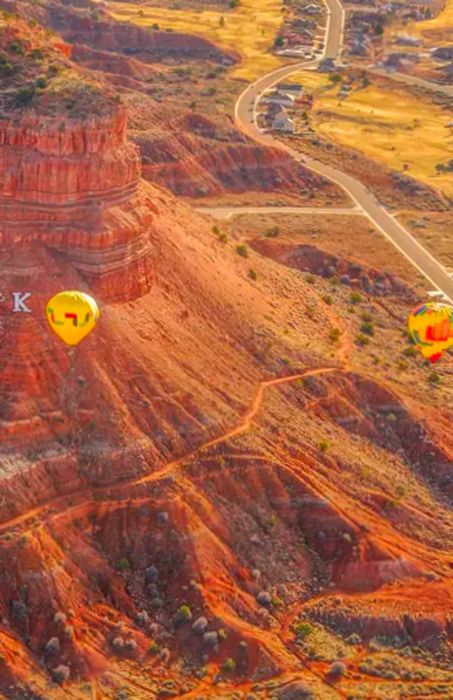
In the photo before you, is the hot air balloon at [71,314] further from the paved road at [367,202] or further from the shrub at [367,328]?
the paved road at [367,202]

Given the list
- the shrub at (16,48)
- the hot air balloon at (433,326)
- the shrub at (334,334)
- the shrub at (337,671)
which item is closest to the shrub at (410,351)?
the shrub at (334,334)

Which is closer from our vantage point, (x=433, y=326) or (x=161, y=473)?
(x=161, y=473)

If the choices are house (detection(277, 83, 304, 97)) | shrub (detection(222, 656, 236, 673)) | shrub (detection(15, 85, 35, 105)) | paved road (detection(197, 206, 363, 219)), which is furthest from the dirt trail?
house (detection(277, 83, 304, 97))

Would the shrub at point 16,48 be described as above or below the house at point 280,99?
above

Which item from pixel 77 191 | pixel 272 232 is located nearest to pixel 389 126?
pixel 272 232

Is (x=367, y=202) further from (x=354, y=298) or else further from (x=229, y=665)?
(x=229, y=665)

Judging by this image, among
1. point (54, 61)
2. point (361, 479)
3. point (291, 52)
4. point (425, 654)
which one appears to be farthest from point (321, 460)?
point (291, 52)
